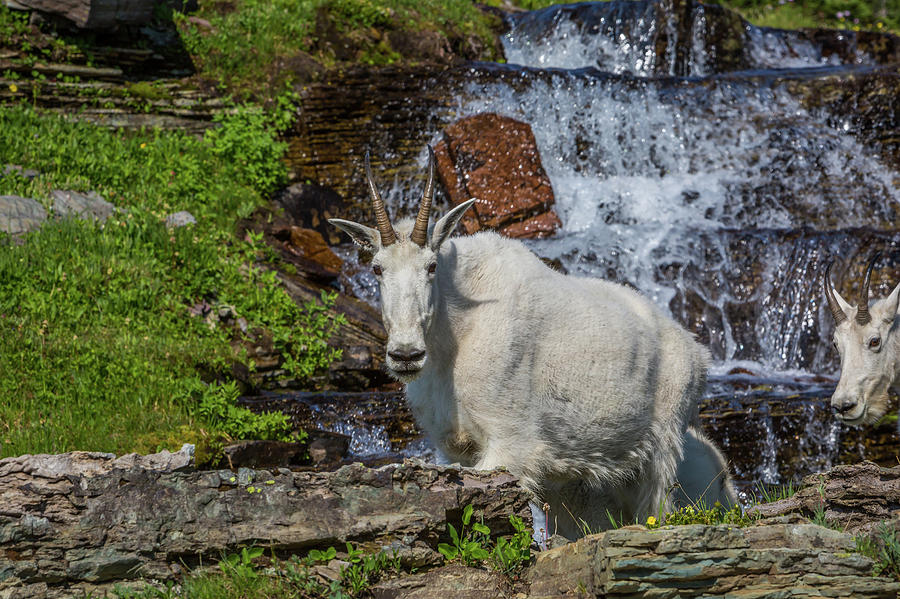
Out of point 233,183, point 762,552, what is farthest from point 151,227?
point 762,552

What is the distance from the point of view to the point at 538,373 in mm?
6461

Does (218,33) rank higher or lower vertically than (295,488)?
higher

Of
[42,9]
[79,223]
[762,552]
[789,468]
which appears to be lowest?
[789,468]

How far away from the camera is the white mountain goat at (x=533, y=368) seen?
613 cm

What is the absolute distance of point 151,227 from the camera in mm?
12203

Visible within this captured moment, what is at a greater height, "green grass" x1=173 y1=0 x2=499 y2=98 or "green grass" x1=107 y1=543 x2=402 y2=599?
"green grass" x1=173 y1=0 x2=499 y2=98

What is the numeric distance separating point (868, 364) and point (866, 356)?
A: 3.0 inches

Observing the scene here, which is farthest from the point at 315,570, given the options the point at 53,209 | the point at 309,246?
the point at 309,246

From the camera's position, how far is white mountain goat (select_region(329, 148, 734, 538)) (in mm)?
6129

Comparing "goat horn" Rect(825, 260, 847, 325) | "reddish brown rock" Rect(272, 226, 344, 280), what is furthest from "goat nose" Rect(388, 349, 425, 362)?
"reddish brown rock" Rect(272, 226, 344, 280)

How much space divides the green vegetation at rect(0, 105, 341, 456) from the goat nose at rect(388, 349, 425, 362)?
13.3 ft

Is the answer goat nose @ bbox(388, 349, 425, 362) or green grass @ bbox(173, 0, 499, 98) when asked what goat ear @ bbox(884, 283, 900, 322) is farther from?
green grass @ bbox(173, 0, 499, 98)

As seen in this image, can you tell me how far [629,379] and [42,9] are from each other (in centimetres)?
1278

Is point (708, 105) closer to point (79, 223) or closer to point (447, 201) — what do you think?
point (447, 201)
